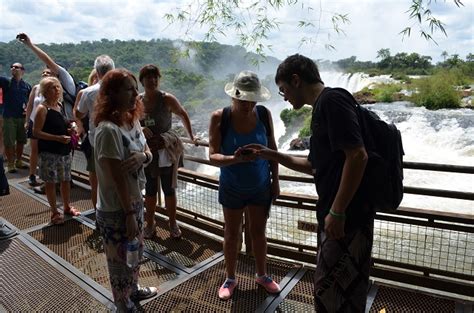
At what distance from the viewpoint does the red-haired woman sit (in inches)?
85.8

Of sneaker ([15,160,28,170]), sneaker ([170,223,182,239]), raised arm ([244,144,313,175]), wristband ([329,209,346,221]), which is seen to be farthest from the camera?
sneaker ([15,160,28,170])

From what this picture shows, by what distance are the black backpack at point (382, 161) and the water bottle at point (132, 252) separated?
1467mm

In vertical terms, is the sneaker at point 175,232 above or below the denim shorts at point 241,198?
below

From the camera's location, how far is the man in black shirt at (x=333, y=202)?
1665 millimetres

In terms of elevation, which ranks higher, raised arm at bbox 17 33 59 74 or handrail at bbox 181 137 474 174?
raised arm at bbox 17 33 59 74

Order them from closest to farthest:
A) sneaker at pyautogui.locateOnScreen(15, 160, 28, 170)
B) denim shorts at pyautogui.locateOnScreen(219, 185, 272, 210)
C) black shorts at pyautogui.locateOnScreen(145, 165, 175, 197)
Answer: denim shorts at pyautogui.locateOnScreen(219, 185, 272, 210) → black shorts at pyautogui.locateOnScreen(145, 165, 175, 197) → sneaker at pyautogui.locateOnScreen(15, 160, 28, 170)

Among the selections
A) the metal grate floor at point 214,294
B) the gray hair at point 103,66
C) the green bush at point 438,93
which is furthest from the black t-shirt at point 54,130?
the green bush at point 438,93

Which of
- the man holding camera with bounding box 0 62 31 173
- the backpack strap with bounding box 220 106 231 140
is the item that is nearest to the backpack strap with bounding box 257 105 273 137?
the backpack strap with bounding box 220 106 231 140

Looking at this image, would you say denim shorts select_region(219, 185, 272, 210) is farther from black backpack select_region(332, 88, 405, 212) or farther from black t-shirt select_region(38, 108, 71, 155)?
black t-shirt select_region(38, 108, 71, 155)

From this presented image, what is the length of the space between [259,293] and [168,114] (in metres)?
1.88

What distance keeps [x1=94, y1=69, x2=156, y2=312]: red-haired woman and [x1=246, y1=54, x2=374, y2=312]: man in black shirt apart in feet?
3.26

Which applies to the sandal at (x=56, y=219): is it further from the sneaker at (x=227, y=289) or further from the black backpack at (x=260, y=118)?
the black backpack at (x=260, y=118)

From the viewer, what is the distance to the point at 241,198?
9.00 feet

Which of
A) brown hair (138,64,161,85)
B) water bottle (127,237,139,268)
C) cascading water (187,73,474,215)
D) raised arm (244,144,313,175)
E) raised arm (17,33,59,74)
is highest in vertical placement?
raised arm (17,33,59,74)
